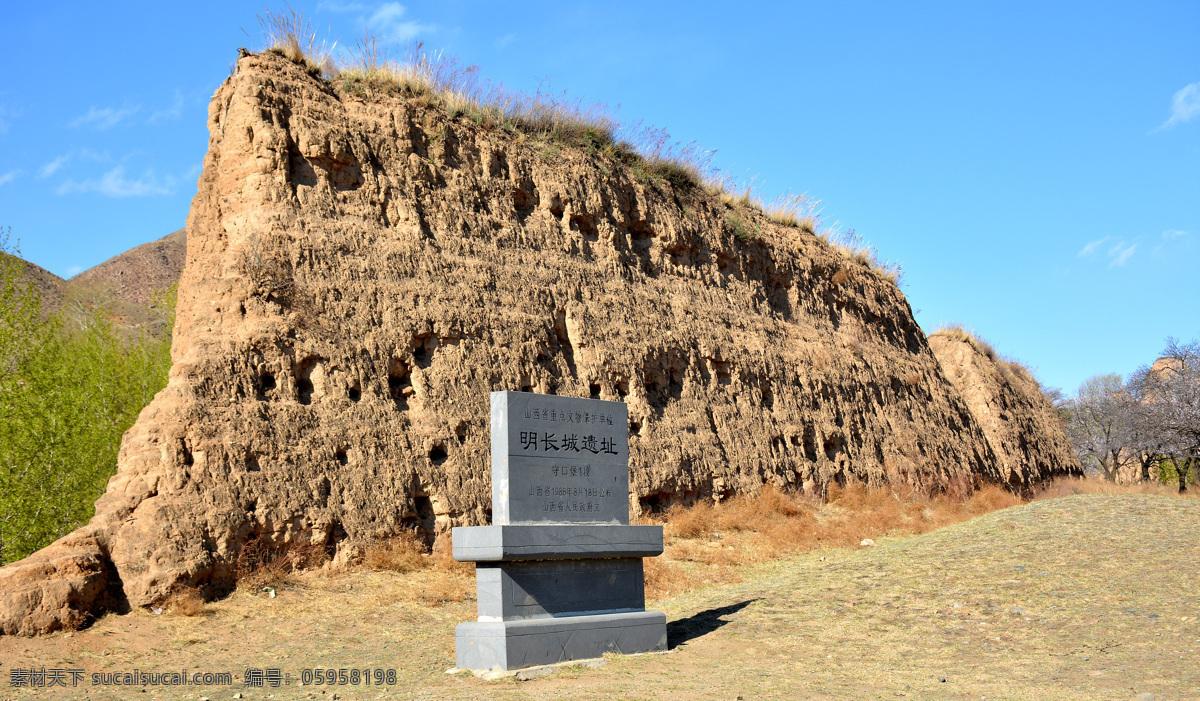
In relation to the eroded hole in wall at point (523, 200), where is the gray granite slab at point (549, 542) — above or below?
below

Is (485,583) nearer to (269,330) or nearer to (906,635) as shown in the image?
(906,635)

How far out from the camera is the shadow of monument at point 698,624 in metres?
8.90

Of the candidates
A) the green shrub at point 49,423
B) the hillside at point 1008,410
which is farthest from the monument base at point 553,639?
the hillside at point 1008,410

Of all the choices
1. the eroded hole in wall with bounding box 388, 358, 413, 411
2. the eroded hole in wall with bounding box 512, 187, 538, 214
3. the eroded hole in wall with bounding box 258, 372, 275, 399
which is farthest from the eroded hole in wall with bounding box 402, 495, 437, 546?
the eroded hole in wall with bounding box 512, 187, 538, 214

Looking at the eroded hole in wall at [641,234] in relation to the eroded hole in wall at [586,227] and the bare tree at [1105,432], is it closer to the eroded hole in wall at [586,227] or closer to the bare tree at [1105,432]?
the eroded hole in wall at [586,227]

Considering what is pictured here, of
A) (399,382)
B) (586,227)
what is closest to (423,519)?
(399,382)

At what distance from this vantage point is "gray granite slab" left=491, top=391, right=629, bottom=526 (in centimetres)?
775

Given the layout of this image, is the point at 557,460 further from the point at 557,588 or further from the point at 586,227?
the point at 586,227

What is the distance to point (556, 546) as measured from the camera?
7789mm

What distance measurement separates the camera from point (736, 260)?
1886cm

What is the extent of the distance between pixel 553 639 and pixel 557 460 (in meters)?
1.56

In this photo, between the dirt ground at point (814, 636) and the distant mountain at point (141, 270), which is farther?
the distant mountain at point (141, 270)

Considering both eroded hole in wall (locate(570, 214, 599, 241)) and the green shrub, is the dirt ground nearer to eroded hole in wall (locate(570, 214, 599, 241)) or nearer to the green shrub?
the green shrub

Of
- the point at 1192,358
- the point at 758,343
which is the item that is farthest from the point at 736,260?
→ the point at 1192,358
